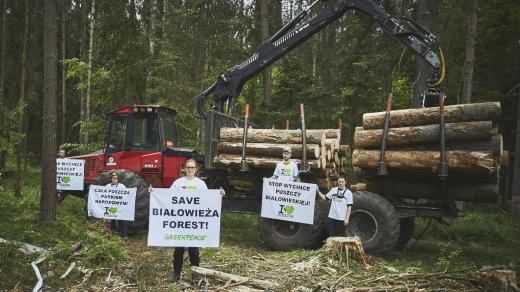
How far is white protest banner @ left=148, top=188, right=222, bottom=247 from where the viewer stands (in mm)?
7184

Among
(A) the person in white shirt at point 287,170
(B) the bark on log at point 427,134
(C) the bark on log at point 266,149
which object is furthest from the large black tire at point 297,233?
(B) the bark on log at point 427,134

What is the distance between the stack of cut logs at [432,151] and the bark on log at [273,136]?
2.72 ft

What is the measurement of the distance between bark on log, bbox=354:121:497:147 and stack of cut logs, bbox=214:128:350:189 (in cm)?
84

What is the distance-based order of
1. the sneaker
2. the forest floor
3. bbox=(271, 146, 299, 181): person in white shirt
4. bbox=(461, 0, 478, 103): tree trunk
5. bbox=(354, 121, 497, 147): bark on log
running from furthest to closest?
1. bbox=(461, 0, 478, 103): tree trunk
2. bbox=(271, 146, 299, 181): person in white shirt
3. bbox=(354, 121, 497, 147): bark on log
4. the sneaker
5. the forest floor

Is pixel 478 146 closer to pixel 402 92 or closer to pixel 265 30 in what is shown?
pixel 265 30

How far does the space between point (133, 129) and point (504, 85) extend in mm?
15278

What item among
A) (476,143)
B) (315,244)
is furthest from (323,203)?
(476,143)

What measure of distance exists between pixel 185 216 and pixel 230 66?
14.3 meters

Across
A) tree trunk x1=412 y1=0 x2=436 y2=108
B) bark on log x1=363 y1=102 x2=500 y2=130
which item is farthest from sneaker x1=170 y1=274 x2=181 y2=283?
tree trunk x1=412 y1=0 x2=436 y2=108

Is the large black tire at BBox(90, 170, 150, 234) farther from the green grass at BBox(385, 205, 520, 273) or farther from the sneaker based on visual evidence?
the green grass at BBox(385, 205, 520, 273)

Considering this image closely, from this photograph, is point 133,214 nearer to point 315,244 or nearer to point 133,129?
point 133,129

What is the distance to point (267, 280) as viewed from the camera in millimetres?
6984

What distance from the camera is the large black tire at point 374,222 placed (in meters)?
9.12

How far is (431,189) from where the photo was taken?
9.66m
